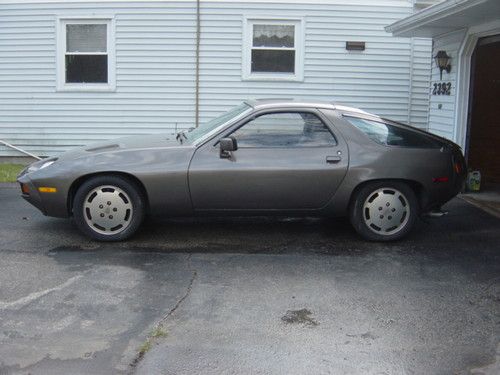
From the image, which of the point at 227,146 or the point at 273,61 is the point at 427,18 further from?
the point at 227,146

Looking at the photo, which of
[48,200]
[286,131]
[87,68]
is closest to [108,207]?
[48,200]

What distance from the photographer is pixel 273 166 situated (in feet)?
21.1

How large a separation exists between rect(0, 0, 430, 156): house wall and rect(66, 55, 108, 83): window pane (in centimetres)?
28

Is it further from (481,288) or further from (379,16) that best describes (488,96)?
(481,288)

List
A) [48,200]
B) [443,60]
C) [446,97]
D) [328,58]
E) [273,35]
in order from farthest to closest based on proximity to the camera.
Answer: [328,58]
[273,35]
[446,97]
[443,60]
[48,200]

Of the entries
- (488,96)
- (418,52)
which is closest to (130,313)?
(488,96)

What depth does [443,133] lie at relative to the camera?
1067 cm

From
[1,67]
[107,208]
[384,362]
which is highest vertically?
[1,67]

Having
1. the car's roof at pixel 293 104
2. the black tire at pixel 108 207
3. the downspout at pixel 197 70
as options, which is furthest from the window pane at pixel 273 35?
the black tire at pixel 108 207

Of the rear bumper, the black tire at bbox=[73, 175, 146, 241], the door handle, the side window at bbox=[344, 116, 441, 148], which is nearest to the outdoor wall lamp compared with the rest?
the side window at bbox=[344, 116, 441, 148]

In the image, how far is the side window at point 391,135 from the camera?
21.7ft

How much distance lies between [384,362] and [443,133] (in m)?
7.46

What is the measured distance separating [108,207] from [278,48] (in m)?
6.76

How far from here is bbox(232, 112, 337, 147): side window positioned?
6.51m
